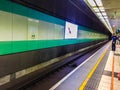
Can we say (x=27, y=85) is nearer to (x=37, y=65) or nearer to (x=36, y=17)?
(x=37, y=65)

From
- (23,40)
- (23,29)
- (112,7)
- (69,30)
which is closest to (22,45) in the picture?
(23,40)

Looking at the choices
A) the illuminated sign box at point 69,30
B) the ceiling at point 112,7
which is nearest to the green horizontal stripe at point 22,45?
the illuminated sign box at point 69,30

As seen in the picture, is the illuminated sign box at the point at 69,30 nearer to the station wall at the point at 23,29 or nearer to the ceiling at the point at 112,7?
the station wall at the point at 23,29

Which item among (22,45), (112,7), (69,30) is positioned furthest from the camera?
(112,7)

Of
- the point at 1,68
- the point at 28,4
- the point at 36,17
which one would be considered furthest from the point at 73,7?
the point at 1,68

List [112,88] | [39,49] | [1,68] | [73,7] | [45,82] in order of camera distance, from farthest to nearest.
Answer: [73,7] < [39,49] < [45,82] < [112,88] < [1,68]

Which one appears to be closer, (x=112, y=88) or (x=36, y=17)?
(x=112, y=88)

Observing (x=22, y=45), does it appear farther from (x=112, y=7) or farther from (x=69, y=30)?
(x=112, y=7)

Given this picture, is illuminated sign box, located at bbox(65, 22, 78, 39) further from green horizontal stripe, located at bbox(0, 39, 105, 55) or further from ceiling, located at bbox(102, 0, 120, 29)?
ceiling, located at bbox(102, 0, 120, 29)

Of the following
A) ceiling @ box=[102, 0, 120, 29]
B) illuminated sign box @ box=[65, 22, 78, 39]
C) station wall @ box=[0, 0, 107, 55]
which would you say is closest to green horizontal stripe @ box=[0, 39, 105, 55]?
station wall @ box=[0, 0, 107, 55]

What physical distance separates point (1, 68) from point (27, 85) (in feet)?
3.47

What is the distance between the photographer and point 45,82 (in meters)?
4.70

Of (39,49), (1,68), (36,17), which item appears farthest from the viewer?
(39,49)

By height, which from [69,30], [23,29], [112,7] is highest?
[112,7]
